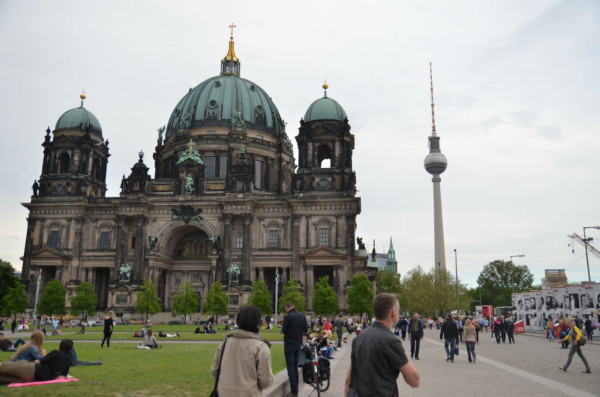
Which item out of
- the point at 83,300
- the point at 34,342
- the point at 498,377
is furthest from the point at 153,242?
the point at 498,377

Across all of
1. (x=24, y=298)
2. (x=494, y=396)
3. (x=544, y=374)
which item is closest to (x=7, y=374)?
(x=494, y=396)

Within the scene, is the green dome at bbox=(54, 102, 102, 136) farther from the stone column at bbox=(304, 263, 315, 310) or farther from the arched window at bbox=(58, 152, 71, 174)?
the stone column at bbox=(304, 263, 315, 310)

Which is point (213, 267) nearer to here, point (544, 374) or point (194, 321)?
point (194, 321)

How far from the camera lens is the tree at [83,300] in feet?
202

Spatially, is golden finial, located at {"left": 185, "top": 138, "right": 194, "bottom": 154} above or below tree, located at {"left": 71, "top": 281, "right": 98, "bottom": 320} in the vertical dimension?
above

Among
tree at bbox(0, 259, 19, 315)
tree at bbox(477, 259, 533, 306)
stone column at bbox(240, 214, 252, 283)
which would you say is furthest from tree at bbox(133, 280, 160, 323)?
tree at bbox(477, 259, 533, 306)

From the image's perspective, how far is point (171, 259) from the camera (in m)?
71.7

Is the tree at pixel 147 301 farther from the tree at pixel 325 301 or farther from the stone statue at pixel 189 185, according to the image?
the tree at pixel 325 301

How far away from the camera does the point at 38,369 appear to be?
42.1 ft

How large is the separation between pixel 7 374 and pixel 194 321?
53836 mm

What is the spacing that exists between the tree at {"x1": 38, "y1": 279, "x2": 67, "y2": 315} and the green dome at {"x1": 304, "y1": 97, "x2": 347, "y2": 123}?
36.9 m

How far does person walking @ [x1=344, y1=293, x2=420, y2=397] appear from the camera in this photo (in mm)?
5676

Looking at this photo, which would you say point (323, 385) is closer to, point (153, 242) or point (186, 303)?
point (186, 303)

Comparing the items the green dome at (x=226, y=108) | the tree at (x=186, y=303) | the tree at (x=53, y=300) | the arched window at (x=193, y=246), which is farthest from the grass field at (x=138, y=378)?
the green dome at (x=226, y=108)
